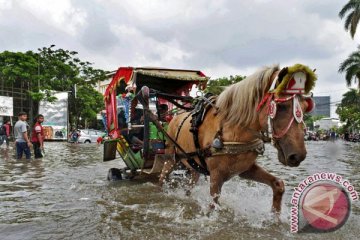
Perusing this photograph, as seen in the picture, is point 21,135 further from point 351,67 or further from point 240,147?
point 351,67

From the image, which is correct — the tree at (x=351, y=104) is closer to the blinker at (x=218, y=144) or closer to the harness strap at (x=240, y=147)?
the harness strap at (x=240, y=147)

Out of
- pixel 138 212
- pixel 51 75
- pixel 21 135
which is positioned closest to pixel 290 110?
pixel 138 212

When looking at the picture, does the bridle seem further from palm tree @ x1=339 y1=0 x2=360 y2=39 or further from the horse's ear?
palm tree @ x1=339 y1=0 x2=360 y2=39

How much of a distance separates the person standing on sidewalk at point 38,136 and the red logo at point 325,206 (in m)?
10.2

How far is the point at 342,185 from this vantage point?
10.2 feet

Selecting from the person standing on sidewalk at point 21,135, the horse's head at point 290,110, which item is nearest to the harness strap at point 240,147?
the horse's head at point 290,110

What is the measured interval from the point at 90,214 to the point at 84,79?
119ft

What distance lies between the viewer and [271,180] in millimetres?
4434

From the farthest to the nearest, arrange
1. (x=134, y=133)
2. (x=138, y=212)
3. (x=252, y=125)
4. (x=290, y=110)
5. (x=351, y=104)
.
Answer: (x=351, y=104), (x=134, y=133), (x=138, y=212), (x=252, y=125), (x=290, y=110)

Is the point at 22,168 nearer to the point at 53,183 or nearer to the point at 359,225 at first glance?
the point at 53,183

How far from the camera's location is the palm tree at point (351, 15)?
25.2 m

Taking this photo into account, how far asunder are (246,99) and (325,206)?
4.49ft

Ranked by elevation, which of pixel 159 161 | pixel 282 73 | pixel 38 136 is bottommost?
pixel 159 161

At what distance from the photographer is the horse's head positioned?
11.2 feet
